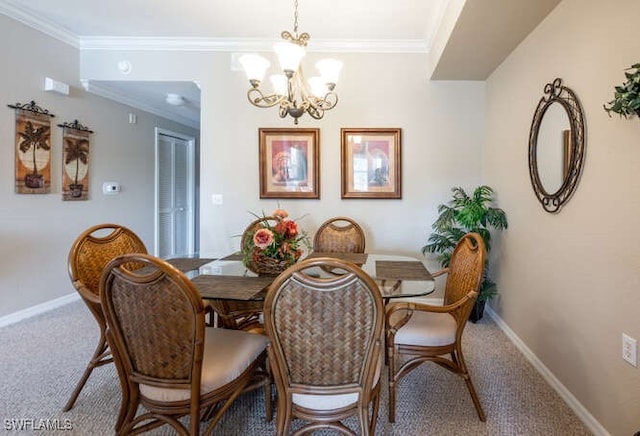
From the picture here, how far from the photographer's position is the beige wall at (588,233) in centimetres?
152

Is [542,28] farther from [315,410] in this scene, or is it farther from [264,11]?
[315,410]

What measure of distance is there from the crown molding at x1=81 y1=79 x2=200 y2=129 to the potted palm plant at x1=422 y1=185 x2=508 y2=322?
397 cm

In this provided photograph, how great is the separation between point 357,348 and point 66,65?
160 inches

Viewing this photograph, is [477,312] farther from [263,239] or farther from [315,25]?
[315,25]

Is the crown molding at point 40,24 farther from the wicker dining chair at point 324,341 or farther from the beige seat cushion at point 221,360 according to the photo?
the wicker dining chair at point 324,341

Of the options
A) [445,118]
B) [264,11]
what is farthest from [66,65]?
[445,118]

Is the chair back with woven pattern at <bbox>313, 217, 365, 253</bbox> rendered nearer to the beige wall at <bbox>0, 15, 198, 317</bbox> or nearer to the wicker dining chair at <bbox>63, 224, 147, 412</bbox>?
the wicker dining chair at <bbox>63, 224, 147, 412</bbox>

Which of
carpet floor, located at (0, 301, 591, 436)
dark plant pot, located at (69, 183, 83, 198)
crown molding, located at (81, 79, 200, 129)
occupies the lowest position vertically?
carpet floor, located at (0, 301, 591, 436)

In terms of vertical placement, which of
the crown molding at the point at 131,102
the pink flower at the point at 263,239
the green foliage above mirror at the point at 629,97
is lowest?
the pink flower at the point at 263,239

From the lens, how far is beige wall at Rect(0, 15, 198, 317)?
2.98 m

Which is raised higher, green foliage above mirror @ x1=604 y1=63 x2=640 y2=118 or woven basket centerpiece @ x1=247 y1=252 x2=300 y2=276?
green foliage above mirror @ x1=604 y1=63 x2=640 y2=118

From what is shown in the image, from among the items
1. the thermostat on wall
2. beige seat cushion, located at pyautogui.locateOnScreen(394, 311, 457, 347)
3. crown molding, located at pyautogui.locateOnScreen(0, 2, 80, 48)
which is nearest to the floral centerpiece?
beige seat cushion, located at pyautogui.locateOnScreen(394, 311, 457, 347)

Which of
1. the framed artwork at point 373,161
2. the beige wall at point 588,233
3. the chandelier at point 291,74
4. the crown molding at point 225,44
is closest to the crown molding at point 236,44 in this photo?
the crown molding at point 225,44

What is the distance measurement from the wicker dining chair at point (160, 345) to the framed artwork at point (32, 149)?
2.70 meters
